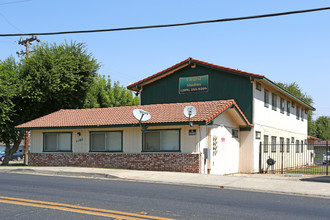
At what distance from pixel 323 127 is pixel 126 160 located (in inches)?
3211

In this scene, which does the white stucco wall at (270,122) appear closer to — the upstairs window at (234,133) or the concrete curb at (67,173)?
the upstairs window at (234,133)

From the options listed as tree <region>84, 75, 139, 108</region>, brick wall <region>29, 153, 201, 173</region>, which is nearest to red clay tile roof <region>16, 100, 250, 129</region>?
brick wall <region>29, 153, 201, 173</region>

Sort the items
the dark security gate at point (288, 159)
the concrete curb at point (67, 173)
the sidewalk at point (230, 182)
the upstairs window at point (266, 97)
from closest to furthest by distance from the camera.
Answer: the sidewalk at point (230, 182) → the concrete curb at point (67, 173) → the dark security gate at point (288, 159) → the upstairs window at point (266, 97)

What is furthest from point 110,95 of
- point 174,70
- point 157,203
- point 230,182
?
point 157,203

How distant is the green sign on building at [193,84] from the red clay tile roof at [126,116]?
2.68m

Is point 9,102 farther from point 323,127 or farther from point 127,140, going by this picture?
point 323,127

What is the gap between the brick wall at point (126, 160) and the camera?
2003 centimetres

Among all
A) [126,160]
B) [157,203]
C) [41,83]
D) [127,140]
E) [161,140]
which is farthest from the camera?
[41,83]

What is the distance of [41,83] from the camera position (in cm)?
3106

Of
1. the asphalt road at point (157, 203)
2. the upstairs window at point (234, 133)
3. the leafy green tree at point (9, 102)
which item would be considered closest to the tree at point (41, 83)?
the leafy green tree at point (9, 102)

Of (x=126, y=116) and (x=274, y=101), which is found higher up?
(x=274, y=101)

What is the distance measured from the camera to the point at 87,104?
36438 millimetres

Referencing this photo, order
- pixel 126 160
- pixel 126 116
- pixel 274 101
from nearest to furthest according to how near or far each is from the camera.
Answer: pixel 126 160 < pixel 126 116 < pixel 274 101

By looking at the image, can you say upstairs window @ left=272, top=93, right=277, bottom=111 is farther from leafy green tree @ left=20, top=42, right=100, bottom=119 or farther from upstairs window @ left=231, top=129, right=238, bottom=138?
leafy green tree @ left=20, top=42, right=100, bottom=119
